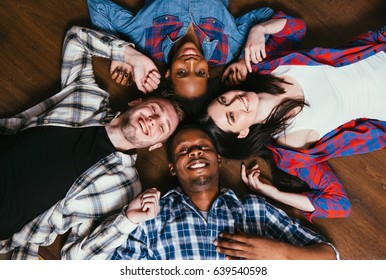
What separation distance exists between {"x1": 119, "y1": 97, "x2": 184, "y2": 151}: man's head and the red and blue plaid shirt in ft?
1.19

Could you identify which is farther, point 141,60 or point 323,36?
point 323,36

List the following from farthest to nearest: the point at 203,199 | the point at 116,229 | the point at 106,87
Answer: the point at 106,87, the point at 203,199, the point at 116,229

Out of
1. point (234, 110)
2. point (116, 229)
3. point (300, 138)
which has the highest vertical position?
point (234, 110)

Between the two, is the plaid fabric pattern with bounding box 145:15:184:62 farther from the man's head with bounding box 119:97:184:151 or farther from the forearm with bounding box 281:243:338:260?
the forearm with bounding box 281:243:338:260

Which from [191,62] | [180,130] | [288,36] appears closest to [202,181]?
[180,130]

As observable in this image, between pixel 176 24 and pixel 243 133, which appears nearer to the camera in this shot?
pixel 243 133

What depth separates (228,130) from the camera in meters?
1.18

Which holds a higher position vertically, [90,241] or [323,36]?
[323,36]

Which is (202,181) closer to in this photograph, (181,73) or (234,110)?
(234,110)

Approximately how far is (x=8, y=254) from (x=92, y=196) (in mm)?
376

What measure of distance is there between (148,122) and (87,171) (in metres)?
0.27

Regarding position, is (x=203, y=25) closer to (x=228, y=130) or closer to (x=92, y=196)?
(x=228, y=130)

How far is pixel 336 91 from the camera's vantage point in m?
1.21
